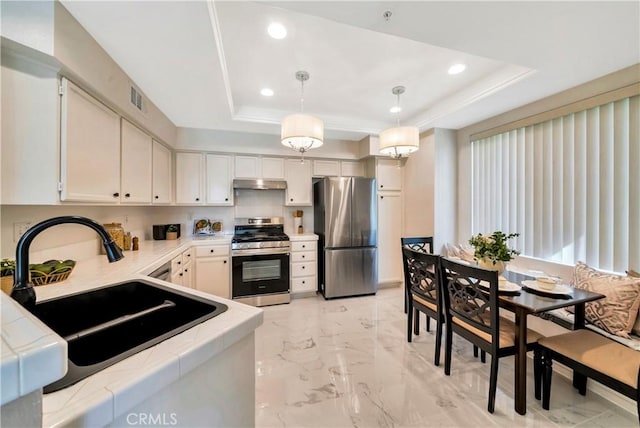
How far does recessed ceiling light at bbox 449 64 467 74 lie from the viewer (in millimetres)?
2294

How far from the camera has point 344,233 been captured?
369 cm

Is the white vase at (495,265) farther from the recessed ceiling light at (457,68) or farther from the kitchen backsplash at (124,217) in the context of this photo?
the kitchen backsplash at (124,217)

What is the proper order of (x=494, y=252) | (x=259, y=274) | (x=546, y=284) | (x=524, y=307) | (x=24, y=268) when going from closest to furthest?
(x=24, y=268)
(x=524, y=307)
(x=546, y=284)
(x=494, y=252)
(x=259, y=274)

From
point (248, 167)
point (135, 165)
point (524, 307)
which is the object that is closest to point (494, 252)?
point (524, 307)

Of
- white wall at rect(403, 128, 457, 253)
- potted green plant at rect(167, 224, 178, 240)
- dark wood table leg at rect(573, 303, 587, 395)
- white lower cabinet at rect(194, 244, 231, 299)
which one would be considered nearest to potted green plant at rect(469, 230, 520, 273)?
dark wood table leg at rect(573, 303, 587, 395)

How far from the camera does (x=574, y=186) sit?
2.31m

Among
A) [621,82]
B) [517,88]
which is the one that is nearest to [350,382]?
[517,88]

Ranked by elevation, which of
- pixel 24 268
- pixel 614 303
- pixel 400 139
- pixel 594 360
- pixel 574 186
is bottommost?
pixel 594 360

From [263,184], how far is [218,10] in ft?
7.39

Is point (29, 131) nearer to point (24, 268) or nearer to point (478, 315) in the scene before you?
point (24, 268)

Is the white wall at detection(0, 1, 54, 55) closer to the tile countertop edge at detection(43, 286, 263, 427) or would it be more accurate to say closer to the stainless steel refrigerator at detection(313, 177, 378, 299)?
the tile countertop edge at detection(43, 286, 263, 427)

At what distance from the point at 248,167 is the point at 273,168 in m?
0.38

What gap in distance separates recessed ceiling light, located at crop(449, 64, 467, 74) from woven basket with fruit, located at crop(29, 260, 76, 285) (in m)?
3.41

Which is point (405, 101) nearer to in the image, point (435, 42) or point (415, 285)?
point (435, 42)
